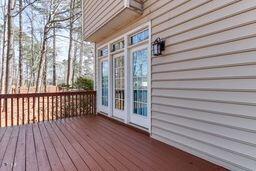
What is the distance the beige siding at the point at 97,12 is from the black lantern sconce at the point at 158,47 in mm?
1133

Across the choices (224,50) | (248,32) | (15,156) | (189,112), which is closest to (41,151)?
(15,156)

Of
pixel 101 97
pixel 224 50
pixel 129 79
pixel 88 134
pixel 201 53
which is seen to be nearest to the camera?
pixel 224 50

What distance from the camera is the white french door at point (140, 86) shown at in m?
5.08

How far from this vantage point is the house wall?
9.02 ft

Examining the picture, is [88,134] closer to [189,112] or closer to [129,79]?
[129,79]

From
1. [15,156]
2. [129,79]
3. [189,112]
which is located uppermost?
[129,79]

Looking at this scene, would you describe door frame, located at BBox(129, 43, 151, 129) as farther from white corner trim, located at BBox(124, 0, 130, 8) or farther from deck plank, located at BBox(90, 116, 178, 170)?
white corner trim, located at BBox(124, 0, 130, 8)

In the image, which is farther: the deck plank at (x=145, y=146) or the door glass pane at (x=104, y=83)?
the door glass pane at (x=104, y=83)

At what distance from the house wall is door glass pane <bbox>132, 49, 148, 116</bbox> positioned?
59 cm

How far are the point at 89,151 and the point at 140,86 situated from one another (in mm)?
1950

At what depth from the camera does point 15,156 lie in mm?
3713

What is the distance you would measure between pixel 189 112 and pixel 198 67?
66 centimetres

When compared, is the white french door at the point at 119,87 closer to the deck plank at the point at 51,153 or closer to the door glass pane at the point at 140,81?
the door glass pane at the point at 140,81

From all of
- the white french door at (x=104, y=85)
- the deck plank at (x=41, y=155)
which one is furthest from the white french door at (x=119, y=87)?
the deck plank at (x=41, y=155)
